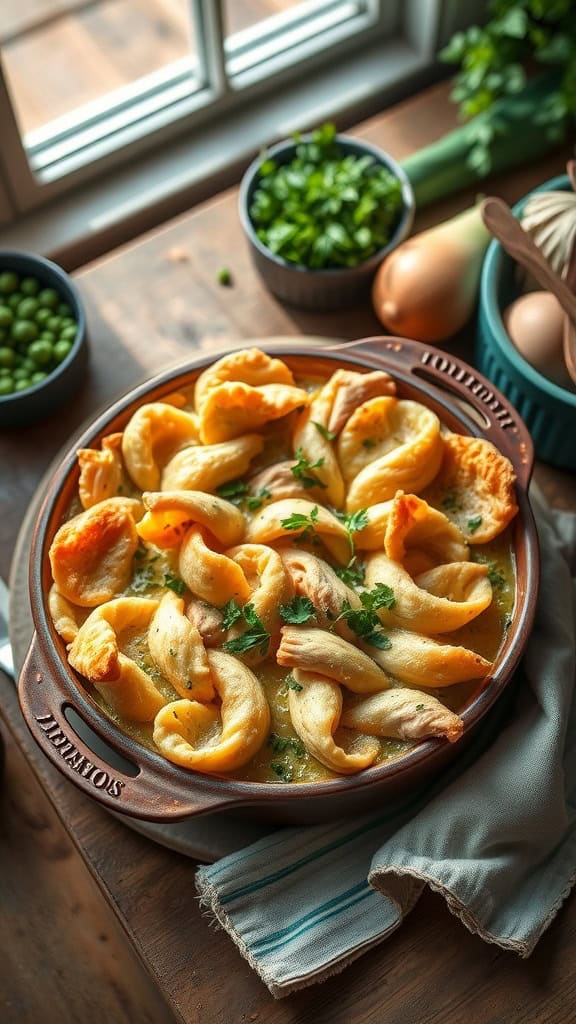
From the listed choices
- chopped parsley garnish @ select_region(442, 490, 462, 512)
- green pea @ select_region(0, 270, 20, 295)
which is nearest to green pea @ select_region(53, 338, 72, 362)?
green pea @ select_region(0, 270, 20, 295)

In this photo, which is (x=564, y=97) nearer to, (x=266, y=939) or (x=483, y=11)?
(x=483, y=11)

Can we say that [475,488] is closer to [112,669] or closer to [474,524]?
[474,524]

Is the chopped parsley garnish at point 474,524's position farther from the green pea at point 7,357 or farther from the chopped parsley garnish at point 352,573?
the green pea at point 7,357

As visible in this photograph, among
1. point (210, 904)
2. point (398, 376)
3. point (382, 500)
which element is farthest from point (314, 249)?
point (210, 904)

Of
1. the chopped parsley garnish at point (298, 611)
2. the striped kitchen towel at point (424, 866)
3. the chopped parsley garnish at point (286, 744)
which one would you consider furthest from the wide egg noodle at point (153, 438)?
the striped kitchen towel at point (424, 866)

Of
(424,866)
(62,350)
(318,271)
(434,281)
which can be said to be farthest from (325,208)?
(424,866)
